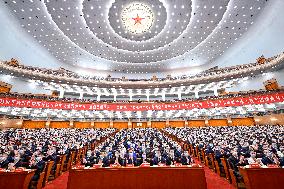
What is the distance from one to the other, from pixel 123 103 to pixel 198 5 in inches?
624

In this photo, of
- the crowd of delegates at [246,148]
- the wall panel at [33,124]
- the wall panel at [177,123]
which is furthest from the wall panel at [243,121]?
the wall panel at [33,124]

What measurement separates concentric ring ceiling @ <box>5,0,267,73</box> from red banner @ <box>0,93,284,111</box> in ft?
31.9

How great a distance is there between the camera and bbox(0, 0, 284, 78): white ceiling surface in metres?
21.1

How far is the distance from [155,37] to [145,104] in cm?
1060

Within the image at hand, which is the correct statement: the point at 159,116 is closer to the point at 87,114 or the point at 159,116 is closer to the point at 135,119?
the point at 135,119

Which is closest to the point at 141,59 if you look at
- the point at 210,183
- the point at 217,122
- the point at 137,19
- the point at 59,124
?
the point at 137,19

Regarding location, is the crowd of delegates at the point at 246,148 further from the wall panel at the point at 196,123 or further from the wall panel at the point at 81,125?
the wall panel at the point at 81,125

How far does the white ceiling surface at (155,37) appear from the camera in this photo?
21.1 metres

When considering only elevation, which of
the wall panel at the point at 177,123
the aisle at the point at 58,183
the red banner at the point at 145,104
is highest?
the red banner at the point at 145,104

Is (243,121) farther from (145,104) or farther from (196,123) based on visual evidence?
(145,104)

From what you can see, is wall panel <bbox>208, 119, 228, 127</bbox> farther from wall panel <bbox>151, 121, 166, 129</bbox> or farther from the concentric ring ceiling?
the concentric ring ceiling

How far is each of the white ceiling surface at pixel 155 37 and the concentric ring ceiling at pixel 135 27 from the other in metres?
0.11

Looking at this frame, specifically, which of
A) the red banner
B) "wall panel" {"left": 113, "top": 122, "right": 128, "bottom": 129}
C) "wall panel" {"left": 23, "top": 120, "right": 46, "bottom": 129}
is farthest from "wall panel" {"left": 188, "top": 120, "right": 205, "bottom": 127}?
"wall panel" {"left": 23, "top": 120, "right": 46, "bottom": 129}

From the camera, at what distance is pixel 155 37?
2788cm
